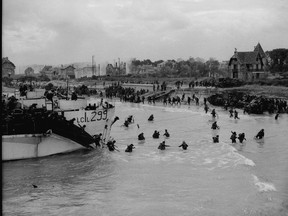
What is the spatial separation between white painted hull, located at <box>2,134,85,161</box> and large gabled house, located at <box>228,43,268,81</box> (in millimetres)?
64607

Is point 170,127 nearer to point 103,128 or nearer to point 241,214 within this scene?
point 103,128

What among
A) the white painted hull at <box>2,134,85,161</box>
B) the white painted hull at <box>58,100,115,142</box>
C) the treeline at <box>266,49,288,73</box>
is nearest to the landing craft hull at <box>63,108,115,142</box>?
the white painted hull at <box>58,100,115,142</box>

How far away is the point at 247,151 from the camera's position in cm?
2430

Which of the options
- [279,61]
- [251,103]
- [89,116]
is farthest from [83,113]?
[279,61]

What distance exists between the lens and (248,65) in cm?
8138

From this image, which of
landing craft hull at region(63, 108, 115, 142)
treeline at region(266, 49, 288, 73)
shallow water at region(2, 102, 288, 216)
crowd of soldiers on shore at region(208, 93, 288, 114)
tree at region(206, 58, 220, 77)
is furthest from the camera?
tree at region(206, 58, 220, 77)

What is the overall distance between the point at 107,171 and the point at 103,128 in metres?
6.78

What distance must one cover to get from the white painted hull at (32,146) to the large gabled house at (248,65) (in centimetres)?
6461

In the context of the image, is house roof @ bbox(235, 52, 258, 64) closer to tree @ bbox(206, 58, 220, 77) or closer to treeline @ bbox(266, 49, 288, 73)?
treeline @ bbox(266, 49, 288, 73)

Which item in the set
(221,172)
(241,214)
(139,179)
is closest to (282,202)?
(241,214)

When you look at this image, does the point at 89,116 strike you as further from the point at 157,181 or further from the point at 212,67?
the point at 212,67

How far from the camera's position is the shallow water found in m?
14.0

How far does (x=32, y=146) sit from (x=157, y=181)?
28.4 feet

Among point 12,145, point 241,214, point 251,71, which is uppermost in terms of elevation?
point 251,71
